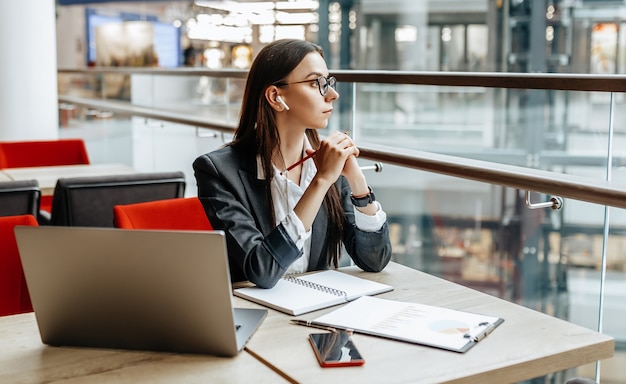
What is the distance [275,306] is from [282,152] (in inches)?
23.6

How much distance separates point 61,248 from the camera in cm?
144

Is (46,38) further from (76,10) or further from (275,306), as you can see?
(76,10)

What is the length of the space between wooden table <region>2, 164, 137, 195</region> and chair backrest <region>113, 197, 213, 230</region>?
1809mm

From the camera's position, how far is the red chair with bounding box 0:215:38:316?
225 cm

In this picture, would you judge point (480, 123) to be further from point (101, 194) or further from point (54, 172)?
point (101, 194)

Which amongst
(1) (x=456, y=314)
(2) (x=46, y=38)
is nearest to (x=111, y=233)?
(1) (x=456, y=314)

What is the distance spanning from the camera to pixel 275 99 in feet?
7.12

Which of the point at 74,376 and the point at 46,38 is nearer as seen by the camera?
the point at 74,376

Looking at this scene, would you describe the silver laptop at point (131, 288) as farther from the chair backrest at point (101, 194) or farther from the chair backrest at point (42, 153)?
the chair backrest at point (42, 153)

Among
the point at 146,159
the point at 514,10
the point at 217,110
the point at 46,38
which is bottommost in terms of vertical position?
the point at 146,159

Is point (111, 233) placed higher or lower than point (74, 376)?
higher

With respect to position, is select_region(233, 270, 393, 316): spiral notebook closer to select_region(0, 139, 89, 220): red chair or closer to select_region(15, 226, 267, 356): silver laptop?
select_region(15, 226, 267, 356): silver laptop

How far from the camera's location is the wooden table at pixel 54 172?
4.18m

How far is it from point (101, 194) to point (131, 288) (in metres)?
2.07
